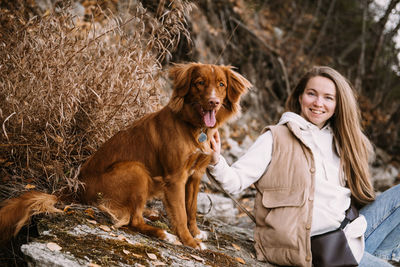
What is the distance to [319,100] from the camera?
3.14 metres

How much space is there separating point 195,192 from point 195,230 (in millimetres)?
311

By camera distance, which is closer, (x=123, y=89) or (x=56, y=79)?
(x=56, y=79)

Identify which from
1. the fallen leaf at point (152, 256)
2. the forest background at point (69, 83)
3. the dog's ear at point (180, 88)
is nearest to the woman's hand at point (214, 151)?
the dog's ear at point (180, 88)

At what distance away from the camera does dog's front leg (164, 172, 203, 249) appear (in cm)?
262

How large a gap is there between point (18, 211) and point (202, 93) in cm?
146

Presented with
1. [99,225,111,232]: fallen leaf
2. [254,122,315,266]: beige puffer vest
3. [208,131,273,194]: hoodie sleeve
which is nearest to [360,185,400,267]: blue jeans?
[254,122,315,266]: beige puffer vest

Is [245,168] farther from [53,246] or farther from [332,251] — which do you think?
[53,246]

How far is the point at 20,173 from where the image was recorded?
3172 millimetres

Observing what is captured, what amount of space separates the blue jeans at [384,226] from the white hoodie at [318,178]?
26 cm

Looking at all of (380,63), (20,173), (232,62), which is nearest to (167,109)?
(20,173)

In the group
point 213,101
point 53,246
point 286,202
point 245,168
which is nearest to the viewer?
point 53,246

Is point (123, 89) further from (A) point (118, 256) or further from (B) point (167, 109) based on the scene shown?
(A) point (118, 256)

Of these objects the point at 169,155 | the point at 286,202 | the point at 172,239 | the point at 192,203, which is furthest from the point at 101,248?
the point at 286,202

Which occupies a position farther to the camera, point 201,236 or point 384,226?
point 384,226
